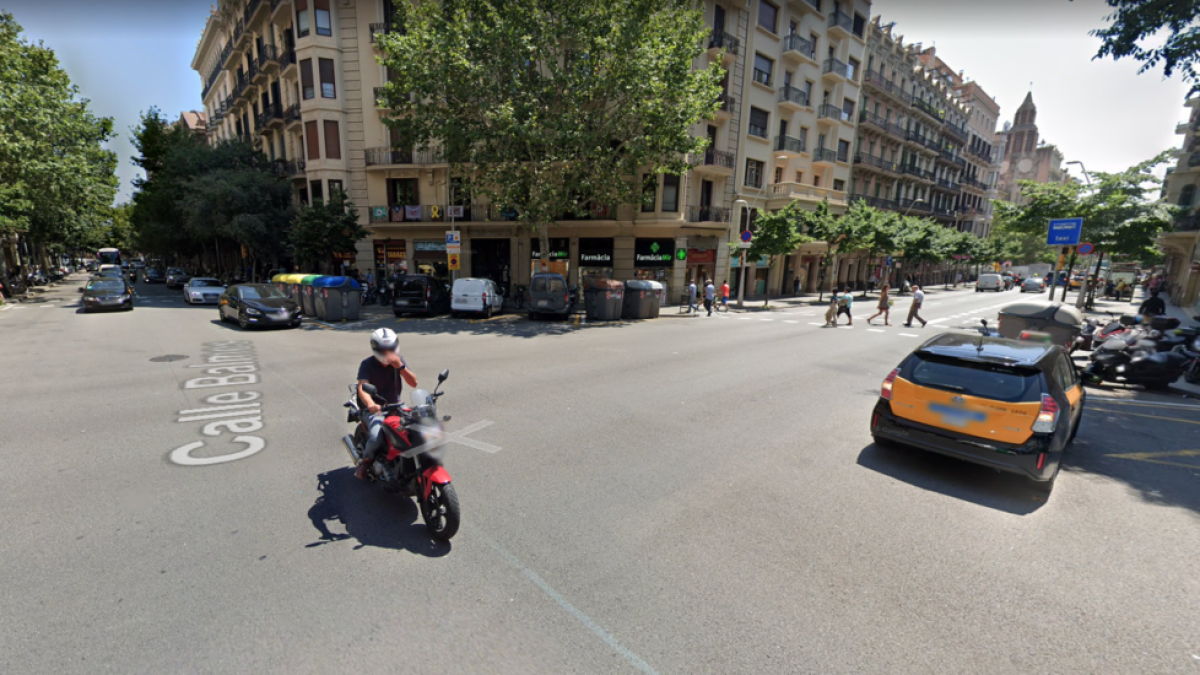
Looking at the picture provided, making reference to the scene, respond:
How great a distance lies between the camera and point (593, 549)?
152 inches

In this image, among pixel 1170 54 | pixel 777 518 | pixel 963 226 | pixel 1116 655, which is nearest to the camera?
pixel 1116 655

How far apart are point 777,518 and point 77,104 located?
36752 mm

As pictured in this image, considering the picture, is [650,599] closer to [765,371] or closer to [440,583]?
[440,583]

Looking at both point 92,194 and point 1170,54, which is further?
point 92,194

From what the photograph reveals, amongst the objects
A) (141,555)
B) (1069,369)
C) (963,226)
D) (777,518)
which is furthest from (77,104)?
(963,226)

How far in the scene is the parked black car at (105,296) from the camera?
64.6 feet

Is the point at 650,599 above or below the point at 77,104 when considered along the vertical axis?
below

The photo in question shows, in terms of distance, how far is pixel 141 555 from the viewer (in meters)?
3.65

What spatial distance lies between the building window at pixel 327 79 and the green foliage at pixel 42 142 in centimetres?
1087

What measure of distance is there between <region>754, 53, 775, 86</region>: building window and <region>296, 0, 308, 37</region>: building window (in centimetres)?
2510

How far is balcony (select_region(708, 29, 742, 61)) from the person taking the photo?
26594 millimetres

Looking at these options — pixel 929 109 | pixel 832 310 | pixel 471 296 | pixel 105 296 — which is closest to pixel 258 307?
pixel 471 296

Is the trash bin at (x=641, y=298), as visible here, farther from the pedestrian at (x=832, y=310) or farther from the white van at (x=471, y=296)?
the pedestrian at (x=832, y=310)

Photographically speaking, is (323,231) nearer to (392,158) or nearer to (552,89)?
(392,158)
